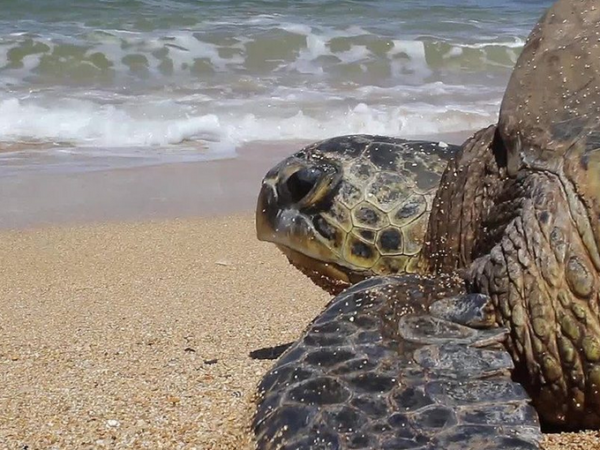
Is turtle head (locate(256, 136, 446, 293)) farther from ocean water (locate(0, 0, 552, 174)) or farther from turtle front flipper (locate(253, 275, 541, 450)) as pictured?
ocean water (locate(0, 0, 552, 174))

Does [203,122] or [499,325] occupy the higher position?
[499,325]

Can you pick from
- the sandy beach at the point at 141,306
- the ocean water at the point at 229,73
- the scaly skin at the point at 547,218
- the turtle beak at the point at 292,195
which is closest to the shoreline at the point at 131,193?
the sandy beach at the point at 141,306

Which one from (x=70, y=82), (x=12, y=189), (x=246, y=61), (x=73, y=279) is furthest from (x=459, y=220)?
(x=246, y=61)

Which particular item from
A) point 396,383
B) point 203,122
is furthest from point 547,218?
point 203,122

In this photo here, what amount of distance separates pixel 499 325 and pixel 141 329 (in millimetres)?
1720

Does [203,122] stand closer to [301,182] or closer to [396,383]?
[301,182]

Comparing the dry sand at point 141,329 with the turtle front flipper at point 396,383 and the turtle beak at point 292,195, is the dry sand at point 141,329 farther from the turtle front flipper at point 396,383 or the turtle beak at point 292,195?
the turtle beak at point 292,195

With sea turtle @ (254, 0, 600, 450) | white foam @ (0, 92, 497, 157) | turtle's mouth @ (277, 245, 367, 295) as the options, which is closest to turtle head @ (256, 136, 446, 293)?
turtle's mouth @ (277, 245, 367, 295)

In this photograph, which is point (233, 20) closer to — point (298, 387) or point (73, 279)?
point (73, 279)

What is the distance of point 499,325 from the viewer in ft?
6.68

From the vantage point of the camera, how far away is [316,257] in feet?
9.30

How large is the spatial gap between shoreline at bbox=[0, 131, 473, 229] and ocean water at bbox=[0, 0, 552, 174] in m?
0.33

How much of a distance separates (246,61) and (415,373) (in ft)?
28.2

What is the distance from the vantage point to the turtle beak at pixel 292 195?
112 inches
